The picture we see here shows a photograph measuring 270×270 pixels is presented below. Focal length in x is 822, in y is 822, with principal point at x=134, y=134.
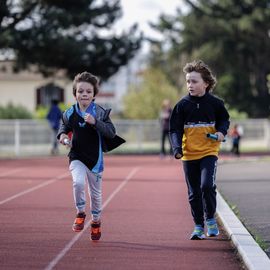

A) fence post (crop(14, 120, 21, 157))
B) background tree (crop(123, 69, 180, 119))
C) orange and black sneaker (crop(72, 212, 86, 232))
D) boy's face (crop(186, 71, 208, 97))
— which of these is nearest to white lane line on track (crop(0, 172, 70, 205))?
orange and black sneaker (crop(72, 212, 86, 232))

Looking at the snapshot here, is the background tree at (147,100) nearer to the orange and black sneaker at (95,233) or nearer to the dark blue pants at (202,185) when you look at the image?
the dark blue pants at (202,185)

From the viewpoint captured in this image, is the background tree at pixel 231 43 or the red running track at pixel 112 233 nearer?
the red running track at pixel 112 233

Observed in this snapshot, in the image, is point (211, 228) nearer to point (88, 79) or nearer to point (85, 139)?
point (85, 139)

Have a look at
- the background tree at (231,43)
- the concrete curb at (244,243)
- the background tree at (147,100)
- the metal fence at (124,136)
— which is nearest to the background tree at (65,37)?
the metal fence at (124,136)

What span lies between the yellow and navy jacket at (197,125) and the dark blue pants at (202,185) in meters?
0.09

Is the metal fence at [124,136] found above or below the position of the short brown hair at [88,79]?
below

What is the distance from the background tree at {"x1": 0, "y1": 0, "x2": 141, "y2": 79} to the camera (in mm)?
32625

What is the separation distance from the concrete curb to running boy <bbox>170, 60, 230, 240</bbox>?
406 mm

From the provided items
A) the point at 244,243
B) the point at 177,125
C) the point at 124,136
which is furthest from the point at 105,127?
the point at 124,136

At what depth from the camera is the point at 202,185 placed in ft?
29.3

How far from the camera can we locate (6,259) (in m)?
7.66

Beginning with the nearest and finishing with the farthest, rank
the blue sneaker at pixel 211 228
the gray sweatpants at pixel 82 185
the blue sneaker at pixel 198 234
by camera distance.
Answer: the gray sweatpants at pixel 82 185
the blue sneaker at pixel 198 234
the blue sneaker at pixel 211 228

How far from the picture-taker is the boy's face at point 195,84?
898cm

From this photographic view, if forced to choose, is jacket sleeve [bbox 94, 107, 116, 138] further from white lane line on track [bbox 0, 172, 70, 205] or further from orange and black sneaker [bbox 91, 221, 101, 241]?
white lane line on track [bbox 0, 172, 70, 205]
